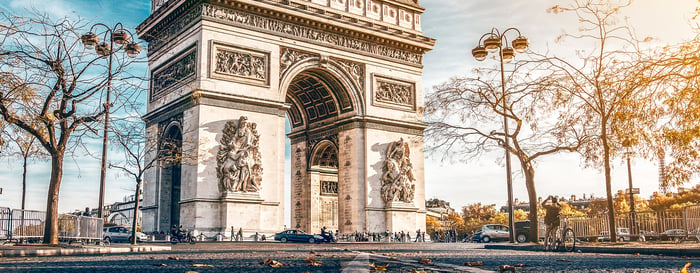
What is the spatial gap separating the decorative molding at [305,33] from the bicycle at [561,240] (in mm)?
18101

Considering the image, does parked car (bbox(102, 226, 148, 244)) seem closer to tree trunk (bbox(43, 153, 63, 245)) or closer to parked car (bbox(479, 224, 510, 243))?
tree trunk (bbox(43, 153, 63, 245))

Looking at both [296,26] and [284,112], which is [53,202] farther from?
[296,26]

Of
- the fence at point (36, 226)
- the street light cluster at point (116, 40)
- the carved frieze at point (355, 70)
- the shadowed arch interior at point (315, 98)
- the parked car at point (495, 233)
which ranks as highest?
Answer: the carved frieze at point (355, 70)

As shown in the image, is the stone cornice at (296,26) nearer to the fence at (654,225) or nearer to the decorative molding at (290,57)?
the decorative molding at (290,57)

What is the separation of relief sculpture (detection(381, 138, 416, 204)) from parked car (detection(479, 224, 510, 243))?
7314mm

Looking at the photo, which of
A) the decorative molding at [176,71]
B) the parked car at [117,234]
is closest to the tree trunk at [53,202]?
the decorative molding at [176,71]

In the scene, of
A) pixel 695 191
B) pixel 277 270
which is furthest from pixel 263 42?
pixel 695 191

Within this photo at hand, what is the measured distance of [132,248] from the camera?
14.9 m

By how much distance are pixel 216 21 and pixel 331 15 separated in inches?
239

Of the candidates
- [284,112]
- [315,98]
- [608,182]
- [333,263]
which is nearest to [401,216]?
[315,98]

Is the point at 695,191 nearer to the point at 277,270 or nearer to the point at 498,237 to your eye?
the point at 498,237

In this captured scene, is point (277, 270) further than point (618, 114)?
No

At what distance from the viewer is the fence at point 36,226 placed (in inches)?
612

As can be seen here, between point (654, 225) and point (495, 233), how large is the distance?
60.4 feet
